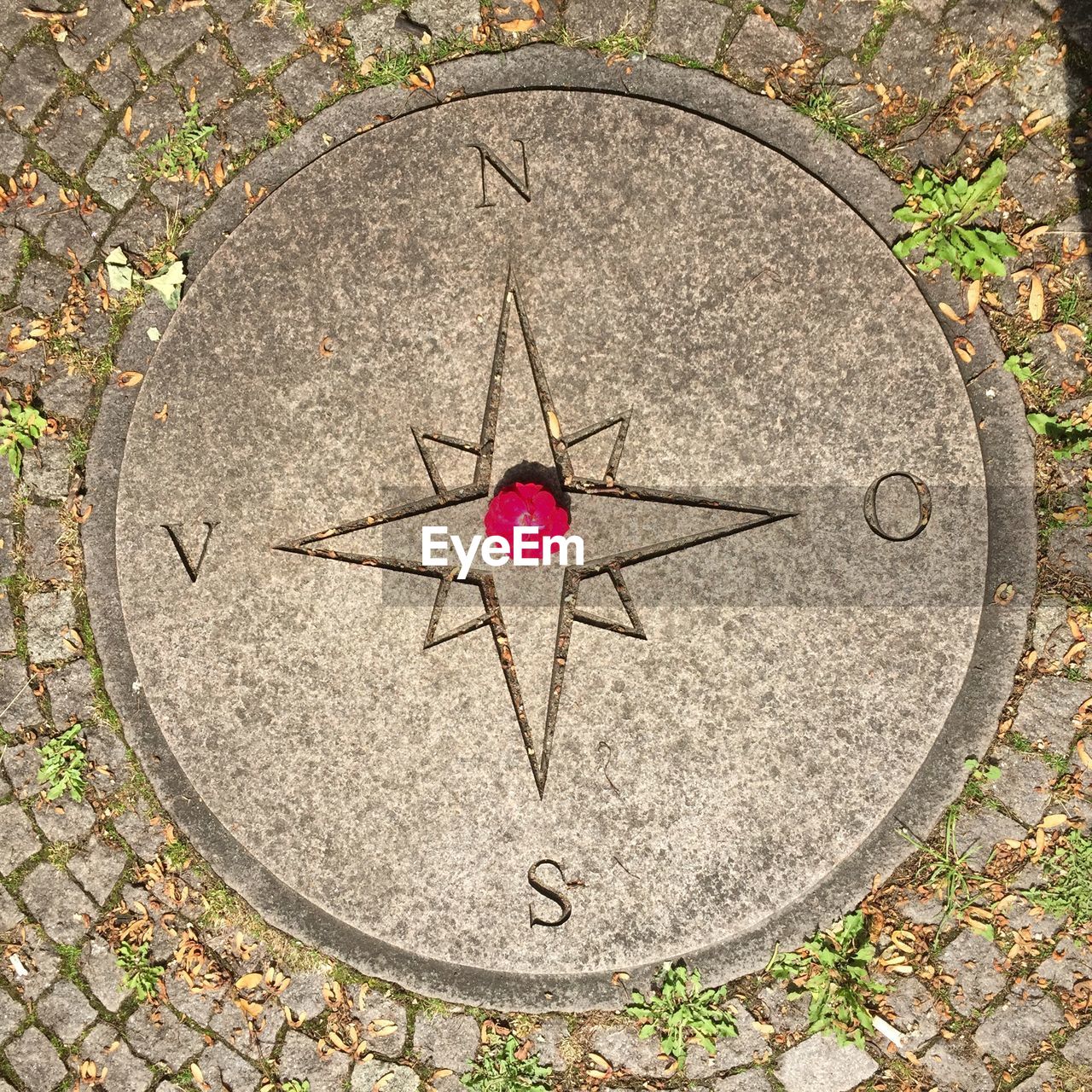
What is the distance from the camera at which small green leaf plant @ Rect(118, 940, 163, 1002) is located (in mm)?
3264

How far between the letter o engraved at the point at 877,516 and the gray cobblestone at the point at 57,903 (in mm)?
3494

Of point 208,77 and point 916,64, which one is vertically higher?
point 208,77

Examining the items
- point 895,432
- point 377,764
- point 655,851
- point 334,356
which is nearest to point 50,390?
point 334,356

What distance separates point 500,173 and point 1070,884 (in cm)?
349

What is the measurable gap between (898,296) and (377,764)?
2605mm

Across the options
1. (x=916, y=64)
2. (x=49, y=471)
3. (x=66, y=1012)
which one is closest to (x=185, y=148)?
(x=49, y=471)

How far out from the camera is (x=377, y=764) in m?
3.00

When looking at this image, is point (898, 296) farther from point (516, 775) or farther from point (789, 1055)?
point (789, 1055)

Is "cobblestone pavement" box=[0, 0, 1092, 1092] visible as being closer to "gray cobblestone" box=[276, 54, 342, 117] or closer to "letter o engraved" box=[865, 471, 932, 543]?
"gray cobblestone" box=[276, 54, 342, 117]

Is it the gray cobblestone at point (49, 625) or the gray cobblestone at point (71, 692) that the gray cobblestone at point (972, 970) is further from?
the gray cobblestone at point (49, 625)

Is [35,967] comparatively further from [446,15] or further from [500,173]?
[446,15]

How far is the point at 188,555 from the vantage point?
309cm

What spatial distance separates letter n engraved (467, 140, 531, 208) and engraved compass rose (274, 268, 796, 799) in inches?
19.0

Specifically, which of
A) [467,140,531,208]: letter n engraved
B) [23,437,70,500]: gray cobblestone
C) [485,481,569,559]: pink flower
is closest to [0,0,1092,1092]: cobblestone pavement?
[23,437,70,500]: gray cobblestone
